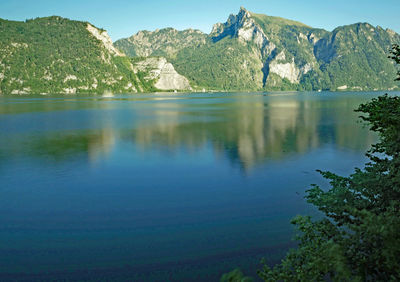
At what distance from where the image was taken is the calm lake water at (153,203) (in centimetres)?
1364

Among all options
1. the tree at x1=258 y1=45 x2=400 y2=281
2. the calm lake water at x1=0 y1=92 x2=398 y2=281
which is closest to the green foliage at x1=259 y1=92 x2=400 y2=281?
the tree at x1=258 y1=45 x2=400 y2=281

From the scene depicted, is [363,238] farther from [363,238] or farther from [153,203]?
[153,203]

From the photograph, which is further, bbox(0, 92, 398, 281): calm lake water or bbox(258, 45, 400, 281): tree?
bbox(0, 92, 398, 281): calm lake water

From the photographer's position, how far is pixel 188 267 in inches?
520

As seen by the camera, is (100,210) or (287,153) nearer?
(100,210)

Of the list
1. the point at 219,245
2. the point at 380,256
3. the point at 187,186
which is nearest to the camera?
the point at 380,256

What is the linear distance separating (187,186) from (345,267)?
57.2 feet

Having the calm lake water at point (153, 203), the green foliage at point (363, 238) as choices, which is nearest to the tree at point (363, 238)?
the green foliage at point (363, 238)

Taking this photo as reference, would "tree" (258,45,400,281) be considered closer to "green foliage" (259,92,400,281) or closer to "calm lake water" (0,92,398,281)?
"green foliage" (259,92,400,281)

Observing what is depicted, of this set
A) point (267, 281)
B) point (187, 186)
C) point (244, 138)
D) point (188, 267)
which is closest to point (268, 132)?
point (244, 138)

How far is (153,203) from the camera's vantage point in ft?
66.8

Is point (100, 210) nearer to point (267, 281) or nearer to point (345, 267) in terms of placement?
point (267, 281)

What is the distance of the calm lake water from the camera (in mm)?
13641

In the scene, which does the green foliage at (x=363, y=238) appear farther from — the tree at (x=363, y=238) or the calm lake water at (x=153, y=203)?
the calm lake water at (x=153, y=203)
